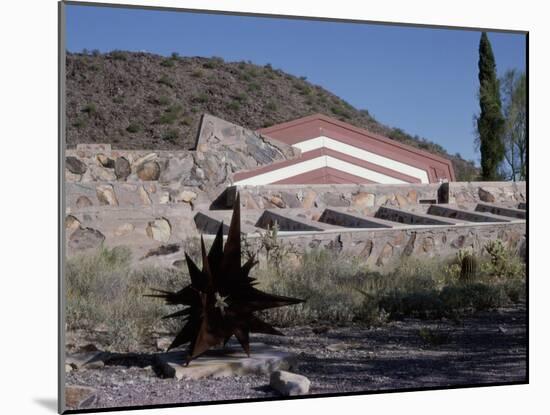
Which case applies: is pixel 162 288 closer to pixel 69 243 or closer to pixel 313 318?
pixel 69 243

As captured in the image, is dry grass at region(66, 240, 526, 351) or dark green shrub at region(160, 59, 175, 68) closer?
dry grass at region(66, 240, 526, 351)

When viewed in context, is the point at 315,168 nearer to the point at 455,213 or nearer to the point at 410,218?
the point at 410,218

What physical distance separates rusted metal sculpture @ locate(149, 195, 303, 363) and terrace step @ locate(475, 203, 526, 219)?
9.63ft

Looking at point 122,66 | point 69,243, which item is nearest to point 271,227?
point 69,243

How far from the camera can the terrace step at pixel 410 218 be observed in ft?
30.6

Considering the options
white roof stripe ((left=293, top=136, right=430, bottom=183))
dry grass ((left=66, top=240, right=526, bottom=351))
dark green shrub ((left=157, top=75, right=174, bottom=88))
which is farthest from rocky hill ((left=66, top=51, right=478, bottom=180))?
dry grass ((left=66, top=240, right=526, bottom=351))

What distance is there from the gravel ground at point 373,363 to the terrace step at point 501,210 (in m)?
0.92

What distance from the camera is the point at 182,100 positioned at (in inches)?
481

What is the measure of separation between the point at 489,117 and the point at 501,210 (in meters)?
0.99

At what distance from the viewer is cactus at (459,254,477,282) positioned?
29.4 ft

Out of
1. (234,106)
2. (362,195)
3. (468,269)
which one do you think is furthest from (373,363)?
(234,106)

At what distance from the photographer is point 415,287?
8633mm

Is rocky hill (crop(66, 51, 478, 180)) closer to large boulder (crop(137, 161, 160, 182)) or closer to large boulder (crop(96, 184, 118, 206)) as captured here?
large boulder (crop(137, 161, 160, 182))

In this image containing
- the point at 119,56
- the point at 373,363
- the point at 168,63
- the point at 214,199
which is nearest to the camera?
the point at 373,363
